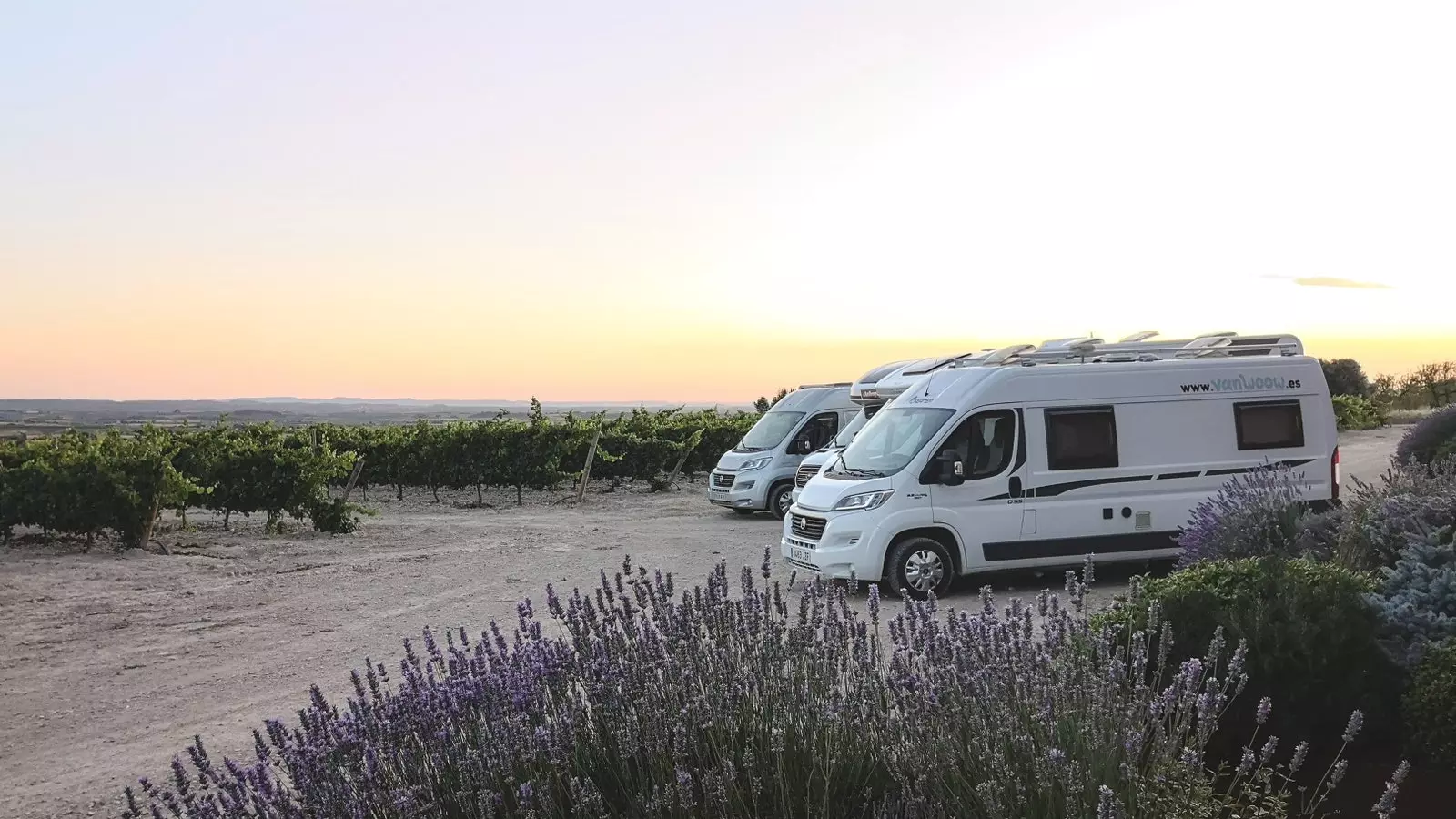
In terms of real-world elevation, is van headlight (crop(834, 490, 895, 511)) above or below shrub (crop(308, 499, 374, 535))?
above

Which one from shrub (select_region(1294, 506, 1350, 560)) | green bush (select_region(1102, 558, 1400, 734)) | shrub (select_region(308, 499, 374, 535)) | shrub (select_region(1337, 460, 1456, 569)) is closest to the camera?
green bush (select_region(1102, 558, 1400, 734))

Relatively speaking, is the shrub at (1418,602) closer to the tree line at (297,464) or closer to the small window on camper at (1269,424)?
the small window on camper at (1269,424)

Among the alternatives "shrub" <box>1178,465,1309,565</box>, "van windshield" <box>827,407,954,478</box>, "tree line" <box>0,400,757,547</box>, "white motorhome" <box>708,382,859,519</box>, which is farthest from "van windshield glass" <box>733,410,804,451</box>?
"shrub" <box>1178,465,1309,565</box>

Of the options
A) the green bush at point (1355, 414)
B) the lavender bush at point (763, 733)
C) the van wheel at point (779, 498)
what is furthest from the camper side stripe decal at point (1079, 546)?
the green bush at point (1355, 414)

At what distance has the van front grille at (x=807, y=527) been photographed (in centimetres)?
1103

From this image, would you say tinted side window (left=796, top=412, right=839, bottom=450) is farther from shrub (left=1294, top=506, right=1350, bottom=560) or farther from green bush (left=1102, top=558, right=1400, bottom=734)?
green bush (left=1102, top=558, right=1400, bottom=734)

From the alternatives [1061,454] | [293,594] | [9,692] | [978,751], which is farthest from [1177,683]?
[293,594]

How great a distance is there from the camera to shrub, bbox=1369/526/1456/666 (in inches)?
207

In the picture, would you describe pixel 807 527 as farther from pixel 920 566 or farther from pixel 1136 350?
pixel 1136 350

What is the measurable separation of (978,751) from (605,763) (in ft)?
4.26

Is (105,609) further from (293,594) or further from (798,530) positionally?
(798,530)

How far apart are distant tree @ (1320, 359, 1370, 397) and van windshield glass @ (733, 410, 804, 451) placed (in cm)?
3432

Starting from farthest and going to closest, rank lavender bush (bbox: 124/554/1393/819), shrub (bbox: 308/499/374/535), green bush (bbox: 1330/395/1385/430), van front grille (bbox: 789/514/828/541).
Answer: green bush (bbox: 1330/395/1385/430), shrub (bbox: 308/499/374/535), van front grille (bbox: 789/514/828/541), lavender bush (bbox: 124/554/1393/819)

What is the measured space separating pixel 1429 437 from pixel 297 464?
54.5ft
